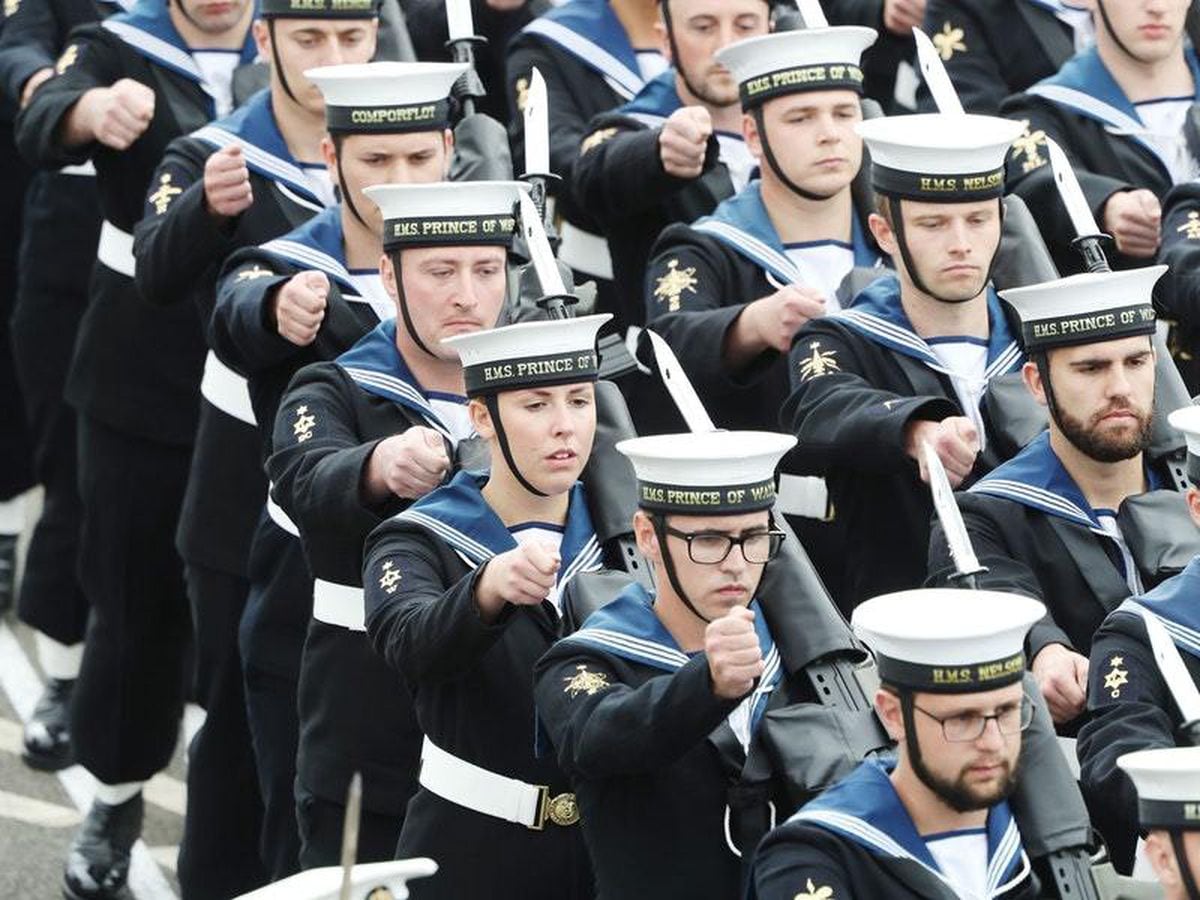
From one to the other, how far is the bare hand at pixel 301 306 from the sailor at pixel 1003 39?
8.81ft

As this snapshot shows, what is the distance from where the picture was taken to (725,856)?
8.00m

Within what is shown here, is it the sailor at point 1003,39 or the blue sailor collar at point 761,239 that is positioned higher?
the sailor at point 1003,39

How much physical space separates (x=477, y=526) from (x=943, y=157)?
5.16 feet

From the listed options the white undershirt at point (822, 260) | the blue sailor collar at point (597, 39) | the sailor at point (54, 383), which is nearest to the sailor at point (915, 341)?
the white undershirt at point (822, 260)

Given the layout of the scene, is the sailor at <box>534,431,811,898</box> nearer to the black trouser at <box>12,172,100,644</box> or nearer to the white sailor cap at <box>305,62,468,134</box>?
the white sailor cap at <box>305,62,468,134</box>

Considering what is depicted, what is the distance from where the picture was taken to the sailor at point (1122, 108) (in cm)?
1064

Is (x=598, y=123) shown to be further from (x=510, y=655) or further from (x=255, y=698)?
(x=510, y=655)

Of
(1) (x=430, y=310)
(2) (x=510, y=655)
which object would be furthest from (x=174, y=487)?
(2) (x=510, y=655)

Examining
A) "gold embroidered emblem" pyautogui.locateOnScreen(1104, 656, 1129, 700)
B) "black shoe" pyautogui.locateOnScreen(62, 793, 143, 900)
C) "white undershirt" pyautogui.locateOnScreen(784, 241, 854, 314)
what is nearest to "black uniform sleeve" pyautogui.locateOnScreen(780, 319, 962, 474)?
"white undershirt" pyautogui.locateOnScreen(784, 241, 854, 314)

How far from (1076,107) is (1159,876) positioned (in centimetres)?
393

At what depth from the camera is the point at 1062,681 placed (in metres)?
8.38

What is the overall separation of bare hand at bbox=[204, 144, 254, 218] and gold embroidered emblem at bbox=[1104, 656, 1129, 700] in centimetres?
284

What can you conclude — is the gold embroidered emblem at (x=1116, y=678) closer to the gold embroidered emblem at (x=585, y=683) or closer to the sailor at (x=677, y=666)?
the sailor at (x=677, y=666)

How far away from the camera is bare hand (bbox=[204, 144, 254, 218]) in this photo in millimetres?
9883
